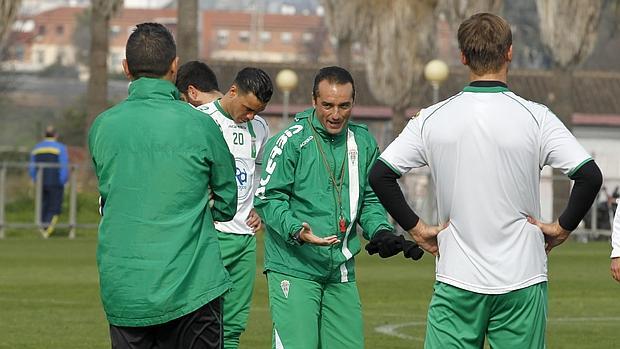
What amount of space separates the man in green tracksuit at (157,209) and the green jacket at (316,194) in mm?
2115

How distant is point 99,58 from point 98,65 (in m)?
0.18

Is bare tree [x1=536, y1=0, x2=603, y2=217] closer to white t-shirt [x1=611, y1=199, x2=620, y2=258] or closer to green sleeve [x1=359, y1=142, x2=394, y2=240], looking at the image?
green sleeve [x1=359, y1=142, x2=394, y2=240]

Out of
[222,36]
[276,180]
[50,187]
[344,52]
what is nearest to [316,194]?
[276,180]

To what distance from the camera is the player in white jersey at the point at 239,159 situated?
11.6m

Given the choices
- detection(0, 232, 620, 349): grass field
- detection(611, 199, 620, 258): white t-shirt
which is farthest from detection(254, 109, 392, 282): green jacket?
detection(0, 232, 620, 349): grass field

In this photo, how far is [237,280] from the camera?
11867mm

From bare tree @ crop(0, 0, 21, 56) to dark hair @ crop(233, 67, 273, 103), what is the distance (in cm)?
2856

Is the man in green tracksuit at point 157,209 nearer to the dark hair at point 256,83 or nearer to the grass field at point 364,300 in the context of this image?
the dark hair at point 256,83

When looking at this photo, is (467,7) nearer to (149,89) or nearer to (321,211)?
(321,211)

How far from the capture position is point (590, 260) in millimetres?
28078

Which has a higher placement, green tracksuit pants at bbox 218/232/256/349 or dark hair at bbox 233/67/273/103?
dark hair at bbox 233/67/273/103

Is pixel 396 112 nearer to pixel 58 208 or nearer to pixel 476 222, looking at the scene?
pixel 58 208

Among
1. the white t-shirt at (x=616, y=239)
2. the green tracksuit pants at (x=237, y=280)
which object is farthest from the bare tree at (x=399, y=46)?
the white t-shirt at (x=616, y=239)

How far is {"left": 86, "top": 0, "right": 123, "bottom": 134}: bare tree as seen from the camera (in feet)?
133
